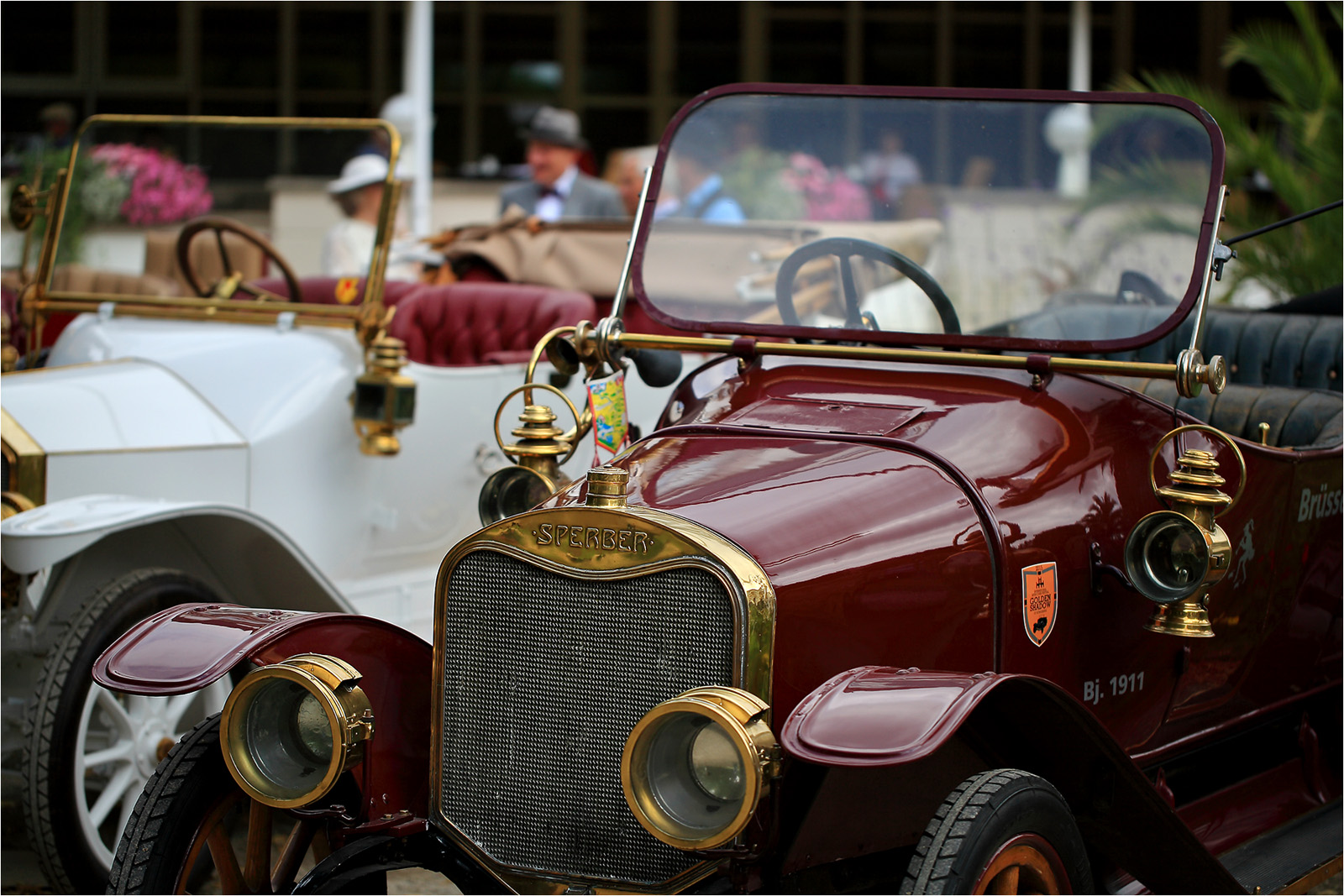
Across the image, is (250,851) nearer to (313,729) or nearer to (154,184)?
(313,729)

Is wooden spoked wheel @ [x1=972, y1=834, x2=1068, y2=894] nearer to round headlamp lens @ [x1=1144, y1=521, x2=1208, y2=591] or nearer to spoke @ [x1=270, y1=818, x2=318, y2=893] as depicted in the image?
round headlamp lens @ [x1=1144, y1=521, x2=1208, y2=591]

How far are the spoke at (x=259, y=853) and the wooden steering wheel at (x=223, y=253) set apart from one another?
9.28ft

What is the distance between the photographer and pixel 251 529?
3.76 meters

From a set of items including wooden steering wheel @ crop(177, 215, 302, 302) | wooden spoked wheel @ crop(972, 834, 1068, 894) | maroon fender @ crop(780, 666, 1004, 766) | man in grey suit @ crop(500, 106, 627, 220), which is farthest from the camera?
man in grey suit @ crop(500, 106, 627, 220)

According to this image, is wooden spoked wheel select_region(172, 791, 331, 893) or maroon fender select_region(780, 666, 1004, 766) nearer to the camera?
maroon fender select_region(780, 666, 1004, 766)

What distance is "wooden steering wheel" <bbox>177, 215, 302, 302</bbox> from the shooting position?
5.12 metres

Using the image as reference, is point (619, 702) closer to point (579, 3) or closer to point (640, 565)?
point (640, 565)

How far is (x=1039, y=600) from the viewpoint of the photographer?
2.70m

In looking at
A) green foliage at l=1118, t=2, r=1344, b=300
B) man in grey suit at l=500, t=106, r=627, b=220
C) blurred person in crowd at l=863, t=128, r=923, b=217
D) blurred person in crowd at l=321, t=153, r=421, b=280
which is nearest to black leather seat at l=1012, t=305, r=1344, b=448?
blurred person in crowd at l=863, t=128, r=923, b=217

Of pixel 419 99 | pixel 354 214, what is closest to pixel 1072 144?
pixel 354 214

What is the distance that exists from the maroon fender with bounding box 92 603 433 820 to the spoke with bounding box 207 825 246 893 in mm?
283

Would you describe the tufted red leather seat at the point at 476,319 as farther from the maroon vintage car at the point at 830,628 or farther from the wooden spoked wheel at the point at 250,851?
the wooden spoked wheel at the point at 250,851

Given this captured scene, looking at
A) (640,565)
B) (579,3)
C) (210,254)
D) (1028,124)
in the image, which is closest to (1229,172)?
(1028,124)

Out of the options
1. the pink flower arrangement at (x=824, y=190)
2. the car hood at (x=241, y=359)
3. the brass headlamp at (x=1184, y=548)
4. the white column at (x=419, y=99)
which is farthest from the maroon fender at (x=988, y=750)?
the white column at (x=419, y=99)
